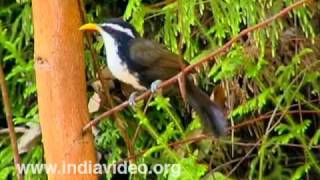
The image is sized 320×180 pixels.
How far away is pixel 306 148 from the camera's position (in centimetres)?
168

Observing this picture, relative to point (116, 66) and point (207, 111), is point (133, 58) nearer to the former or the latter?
point (116, 66)

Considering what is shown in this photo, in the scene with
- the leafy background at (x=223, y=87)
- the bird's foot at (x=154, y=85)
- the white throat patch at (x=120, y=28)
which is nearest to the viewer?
the bird's foot at (x=154, y=85)

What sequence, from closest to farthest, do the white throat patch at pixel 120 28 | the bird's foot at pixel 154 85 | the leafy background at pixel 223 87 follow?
1. the bird's foot at pixel 154 85
2. the white throat patch at pixel 120 28
3. the leafy background at pixel 223 87

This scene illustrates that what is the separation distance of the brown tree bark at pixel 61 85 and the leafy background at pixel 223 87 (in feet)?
1.34

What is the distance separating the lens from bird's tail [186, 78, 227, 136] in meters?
1.16

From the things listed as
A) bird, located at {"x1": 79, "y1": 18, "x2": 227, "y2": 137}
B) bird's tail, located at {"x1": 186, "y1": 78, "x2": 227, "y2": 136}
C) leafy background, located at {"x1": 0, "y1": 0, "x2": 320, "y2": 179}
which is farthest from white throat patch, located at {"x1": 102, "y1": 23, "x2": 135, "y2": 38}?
leafy background, located at {"x1": 0, "y1": 0, "x2": 320, "y2": 179}

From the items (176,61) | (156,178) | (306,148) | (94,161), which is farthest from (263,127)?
(94,161)

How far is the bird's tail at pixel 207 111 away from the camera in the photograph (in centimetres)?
116

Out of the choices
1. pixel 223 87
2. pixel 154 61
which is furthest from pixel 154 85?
pixel 223 87

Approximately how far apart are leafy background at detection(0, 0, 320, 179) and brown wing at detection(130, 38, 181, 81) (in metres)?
0.31

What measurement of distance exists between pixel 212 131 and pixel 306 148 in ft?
1.86

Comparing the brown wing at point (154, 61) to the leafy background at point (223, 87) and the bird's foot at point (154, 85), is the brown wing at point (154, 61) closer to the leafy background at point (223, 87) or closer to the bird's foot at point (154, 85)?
the bird's foot at point (154, 85)

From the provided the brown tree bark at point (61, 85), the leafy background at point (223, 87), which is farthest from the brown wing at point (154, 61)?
the leafy background at point (223, 87)

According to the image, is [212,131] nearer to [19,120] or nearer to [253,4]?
[253,4]
